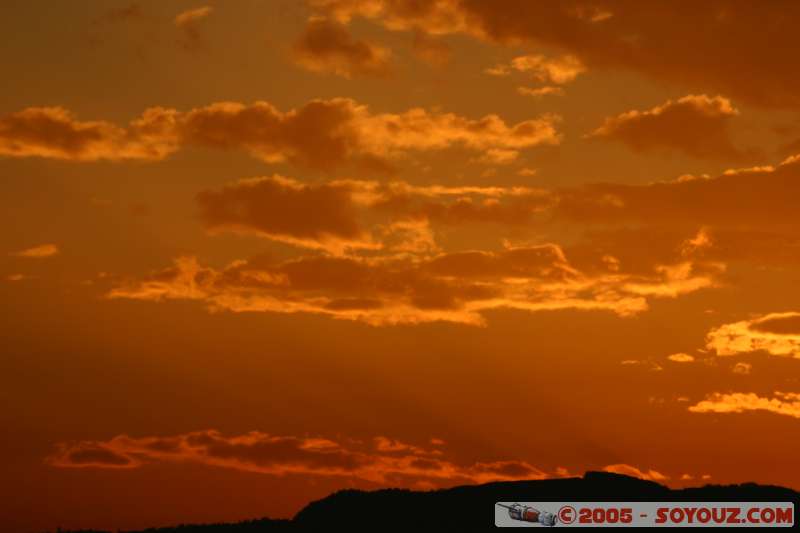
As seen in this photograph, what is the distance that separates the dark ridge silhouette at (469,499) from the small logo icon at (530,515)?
1.63 meters

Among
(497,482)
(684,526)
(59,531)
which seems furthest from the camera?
(59,531)

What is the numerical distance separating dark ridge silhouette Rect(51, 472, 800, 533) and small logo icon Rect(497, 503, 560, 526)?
1627mm

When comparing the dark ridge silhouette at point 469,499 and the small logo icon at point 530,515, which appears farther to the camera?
the dark ridge silhouette at point 469,499

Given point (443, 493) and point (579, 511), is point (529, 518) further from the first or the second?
point (443, 493)

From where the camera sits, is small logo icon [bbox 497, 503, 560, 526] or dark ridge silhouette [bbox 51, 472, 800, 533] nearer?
small logo icon [bbox 497, 503, 560, 526]

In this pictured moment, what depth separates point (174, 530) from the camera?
9344 cm

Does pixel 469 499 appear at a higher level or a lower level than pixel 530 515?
higher

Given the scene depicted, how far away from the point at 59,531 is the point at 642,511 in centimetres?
4475

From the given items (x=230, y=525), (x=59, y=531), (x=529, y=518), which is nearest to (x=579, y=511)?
(x=529, y=518)

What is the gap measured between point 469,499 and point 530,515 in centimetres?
621

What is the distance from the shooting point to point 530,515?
82.7 m

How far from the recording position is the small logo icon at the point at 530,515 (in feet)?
267

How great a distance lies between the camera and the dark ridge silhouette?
85.6m

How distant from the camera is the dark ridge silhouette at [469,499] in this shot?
8556cm
